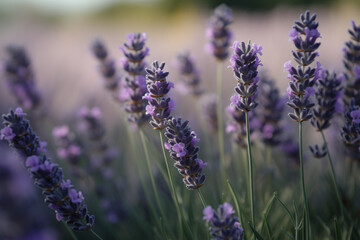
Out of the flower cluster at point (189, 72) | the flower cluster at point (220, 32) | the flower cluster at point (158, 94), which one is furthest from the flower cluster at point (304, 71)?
the flower cluster at point (189, 72)

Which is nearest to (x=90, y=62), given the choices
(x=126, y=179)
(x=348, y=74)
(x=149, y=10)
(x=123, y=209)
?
(x=126, y=179)

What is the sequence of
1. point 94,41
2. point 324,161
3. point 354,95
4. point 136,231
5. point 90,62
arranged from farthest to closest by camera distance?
point 90,62 → point 324,161 → point 94,41 → point 136,231 → point 354,95

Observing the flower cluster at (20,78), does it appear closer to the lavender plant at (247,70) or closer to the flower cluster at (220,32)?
the flower cluster at (220,32)

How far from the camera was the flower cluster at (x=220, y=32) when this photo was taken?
227 cm

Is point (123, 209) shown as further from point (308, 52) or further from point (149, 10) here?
point (149, 10)

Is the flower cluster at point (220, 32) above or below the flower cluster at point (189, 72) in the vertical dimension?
above

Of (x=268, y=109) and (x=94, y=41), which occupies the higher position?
(x=94, y=41)

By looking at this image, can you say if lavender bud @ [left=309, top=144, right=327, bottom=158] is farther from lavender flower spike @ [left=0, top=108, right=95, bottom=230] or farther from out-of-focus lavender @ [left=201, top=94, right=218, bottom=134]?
out-of-focus lavender @ [left=201, top=94, right=218, bottom=134]

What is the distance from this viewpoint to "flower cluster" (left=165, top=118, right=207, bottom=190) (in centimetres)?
132

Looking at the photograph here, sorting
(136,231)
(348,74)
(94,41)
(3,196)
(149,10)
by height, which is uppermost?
(149,10)

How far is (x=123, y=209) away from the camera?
8.36 feet

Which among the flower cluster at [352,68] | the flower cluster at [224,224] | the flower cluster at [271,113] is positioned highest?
the flower cluster at [352,68]

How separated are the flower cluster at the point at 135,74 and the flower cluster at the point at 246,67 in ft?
1.70

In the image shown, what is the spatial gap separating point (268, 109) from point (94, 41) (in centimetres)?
130
